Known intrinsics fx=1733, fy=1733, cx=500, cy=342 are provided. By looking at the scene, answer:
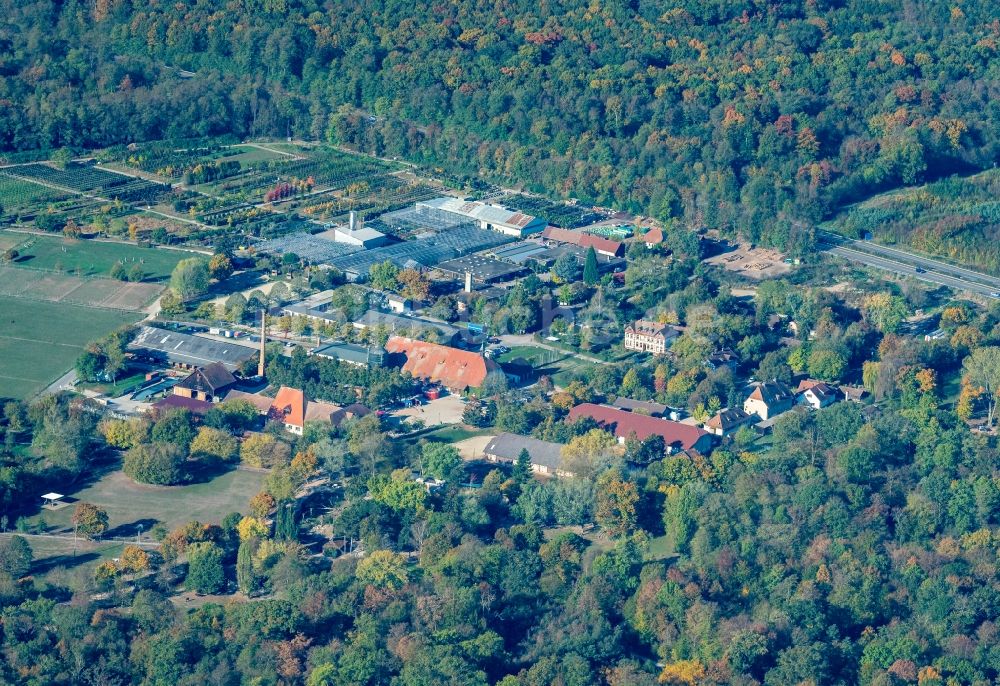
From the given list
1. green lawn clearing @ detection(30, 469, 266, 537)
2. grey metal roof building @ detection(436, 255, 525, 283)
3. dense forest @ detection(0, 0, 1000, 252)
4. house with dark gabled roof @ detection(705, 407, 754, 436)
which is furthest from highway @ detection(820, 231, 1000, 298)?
green lawn clearing @ detection(30, 469, 266, 537)

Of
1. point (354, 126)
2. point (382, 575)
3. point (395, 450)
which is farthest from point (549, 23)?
point (382, 575)

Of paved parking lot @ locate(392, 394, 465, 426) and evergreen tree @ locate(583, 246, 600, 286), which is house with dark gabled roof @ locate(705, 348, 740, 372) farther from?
evergreen tree @ locate(583, 246, 600, 286)

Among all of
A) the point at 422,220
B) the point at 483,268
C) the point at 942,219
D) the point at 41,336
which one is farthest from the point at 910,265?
the point at 41,336

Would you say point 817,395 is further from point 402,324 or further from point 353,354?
point 353,354

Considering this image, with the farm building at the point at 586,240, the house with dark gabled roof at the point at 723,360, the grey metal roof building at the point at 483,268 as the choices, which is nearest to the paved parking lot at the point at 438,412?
the house with dark gabled roof at the point at 723,360

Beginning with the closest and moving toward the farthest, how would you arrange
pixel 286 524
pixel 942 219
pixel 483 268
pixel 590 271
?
1. pixel 286 524
2. pixel 590 271
3. pixel 483 268
4. pixel 942 219

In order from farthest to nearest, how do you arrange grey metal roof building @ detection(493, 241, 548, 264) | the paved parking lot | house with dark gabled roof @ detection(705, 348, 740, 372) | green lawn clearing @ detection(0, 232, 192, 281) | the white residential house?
grey metal roof building @ detection(493, 241, 548, 264) < green lawn clearing @ detection(0, 232, 192, 281) < the white residential house < house with dark gabled roof @ detection(705, 348, 740, 372) < the paved parking lot

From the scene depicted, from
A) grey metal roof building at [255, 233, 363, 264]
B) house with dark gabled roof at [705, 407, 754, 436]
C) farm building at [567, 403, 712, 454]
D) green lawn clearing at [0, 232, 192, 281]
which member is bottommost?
green lawn clearing at [0, 232, 192, 281]
